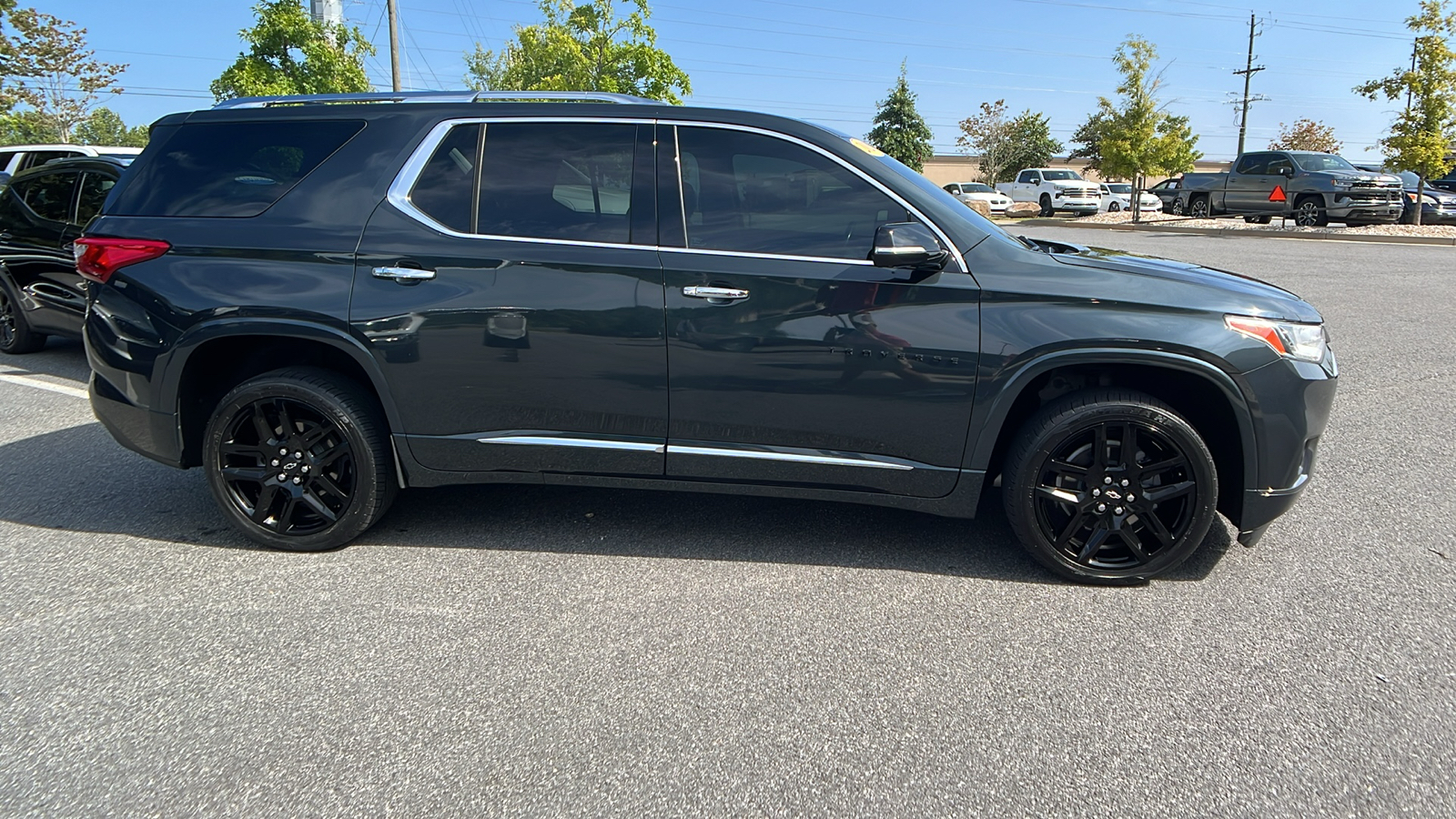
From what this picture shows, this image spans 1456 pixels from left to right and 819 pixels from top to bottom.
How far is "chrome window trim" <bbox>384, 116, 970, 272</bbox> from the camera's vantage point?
3.51m

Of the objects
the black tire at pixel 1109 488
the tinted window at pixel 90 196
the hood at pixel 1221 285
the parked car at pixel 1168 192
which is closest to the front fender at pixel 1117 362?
the black tire at pixel 1109 488

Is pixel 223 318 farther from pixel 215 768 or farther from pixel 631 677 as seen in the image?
pixel 631 677

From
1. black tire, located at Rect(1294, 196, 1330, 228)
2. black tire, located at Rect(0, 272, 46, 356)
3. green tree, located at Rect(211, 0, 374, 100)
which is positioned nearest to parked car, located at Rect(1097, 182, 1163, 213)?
black tire, located at Rect(1294, 196, 1330, 228)

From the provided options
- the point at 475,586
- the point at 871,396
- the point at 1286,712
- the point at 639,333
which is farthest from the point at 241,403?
the point at 1286,712

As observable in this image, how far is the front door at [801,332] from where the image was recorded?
3443 mm

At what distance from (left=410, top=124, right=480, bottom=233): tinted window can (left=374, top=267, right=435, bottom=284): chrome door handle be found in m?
0.22

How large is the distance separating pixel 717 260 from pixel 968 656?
168 centimetres

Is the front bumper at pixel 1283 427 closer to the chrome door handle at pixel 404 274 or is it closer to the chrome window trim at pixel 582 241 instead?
the chrome window trim at pixel 582 241

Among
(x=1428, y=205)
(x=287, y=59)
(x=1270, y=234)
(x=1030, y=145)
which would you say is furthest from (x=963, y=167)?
(x=287, y=59)

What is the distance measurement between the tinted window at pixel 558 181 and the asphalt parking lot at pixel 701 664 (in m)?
1.35

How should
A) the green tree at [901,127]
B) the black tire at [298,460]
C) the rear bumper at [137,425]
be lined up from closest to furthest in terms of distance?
1. the black tire at [298,460]
2. the rear bumper at [137,425]
3. the green tree at [901,127]

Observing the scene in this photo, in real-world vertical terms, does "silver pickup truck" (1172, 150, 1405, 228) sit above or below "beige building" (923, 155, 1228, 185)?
below

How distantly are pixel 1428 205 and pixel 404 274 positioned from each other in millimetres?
31801

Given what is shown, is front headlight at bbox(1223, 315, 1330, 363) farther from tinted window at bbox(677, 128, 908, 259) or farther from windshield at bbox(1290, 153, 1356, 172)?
windshield at bbox(1290, 153, 1356, 172)
